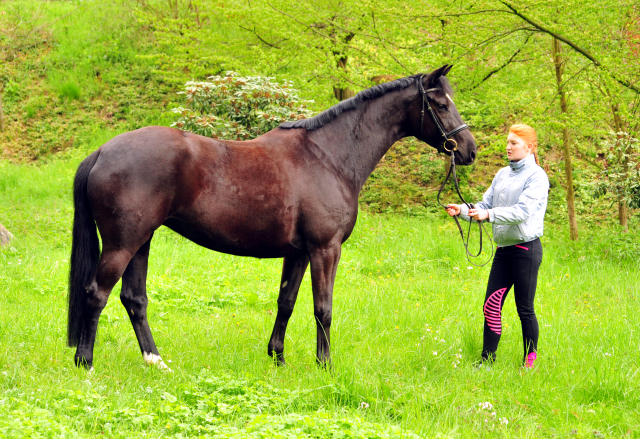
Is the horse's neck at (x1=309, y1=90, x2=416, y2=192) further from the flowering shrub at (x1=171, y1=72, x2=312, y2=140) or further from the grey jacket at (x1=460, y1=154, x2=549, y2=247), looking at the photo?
the flowering shrub at (x1=171, y1=72, x2=312, y2=140)

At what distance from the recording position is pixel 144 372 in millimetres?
3674

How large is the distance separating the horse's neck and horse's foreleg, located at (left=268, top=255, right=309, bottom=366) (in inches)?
31.2

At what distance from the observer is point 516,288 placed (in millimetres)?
3955

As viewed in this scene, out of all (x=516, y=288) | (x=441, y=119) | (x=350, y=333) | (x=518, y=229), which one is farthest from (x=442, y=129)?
(x=350, y=333)

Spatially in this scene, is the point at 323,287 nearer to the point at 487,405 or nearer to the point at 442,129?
the point at 487,405

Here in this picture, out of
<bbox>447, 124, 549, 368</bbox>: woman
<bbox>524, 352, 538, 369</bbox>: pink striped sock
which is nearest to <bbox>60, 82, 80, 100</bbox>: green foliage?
<bbox>447, 124, 549, 368</bbox>: woman

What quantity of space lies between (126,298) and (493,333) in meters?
2.89

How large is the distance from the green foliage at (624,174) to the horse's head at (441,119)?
4619 millimetres

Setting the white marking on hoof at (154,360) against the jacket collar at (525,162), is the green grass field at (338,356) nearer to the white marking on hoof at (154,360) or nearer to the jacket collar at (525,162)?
the white marking on hoof at (154,360)

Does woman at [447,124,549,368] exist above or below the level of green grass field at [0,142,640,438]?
above

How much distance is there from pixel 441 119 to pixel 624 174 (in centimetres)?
512

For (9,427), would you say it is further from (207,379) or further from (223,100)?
(223,100)

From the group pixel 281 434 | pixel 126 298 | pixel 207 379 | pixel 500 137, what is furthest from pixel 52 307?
pixel 500 137

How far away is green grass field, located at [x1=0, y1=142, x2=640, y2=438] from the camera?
287cm
